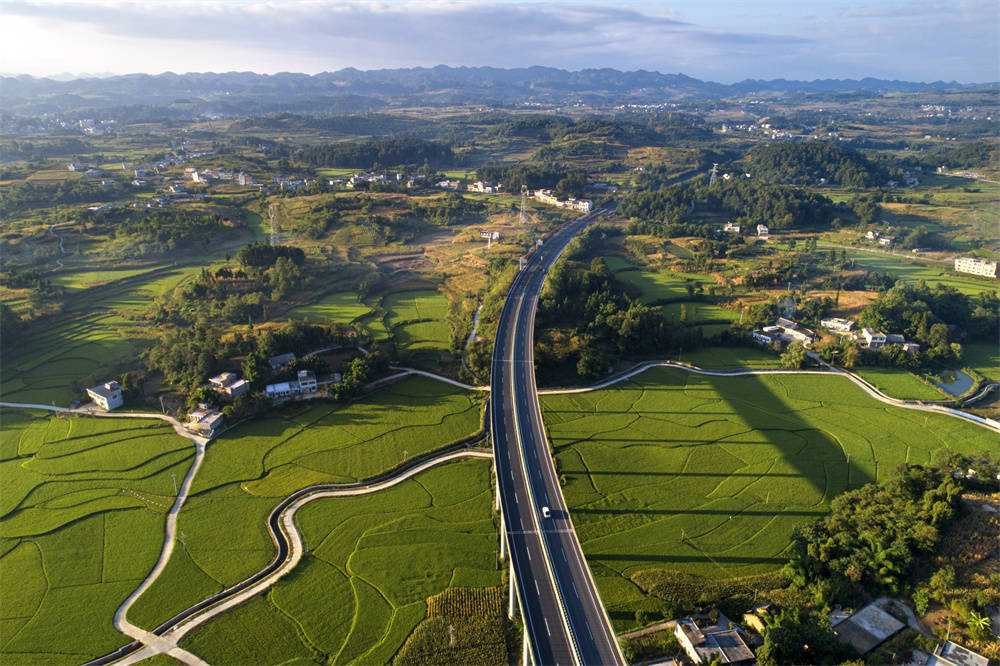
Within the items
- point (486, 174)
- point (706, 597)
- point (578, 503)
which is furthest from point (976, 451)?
point (486, 174)

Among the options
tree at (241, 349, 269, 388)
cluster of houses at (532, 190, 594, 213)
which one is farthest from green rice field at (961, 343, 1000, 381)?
tree at (241, 349, 269, 388)

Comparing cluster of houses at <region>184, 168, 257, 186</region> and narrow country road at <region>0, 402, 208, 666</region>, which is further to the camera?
cluster of houses at <region>184, 168, 257, 186</region>

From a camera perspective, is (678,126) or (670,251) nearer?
(670,251)

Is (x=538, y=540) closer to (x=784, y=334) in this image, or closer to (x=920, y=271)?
(x=784, y=334)

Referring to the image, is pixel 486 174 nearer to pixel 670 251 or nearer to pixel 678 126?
pixel 670 251

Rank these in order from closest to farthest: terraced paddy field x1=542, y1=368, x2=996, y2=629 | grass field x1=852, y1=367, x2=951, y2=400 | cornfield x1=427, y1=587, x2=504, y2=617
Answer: cornfield x1=427, y1=587, x2=504, y2=617 < terraced paddy field x1=542, y1=368, x2=996, y2=629 < grass field x1=852, y1=367, x2=951, y2=400

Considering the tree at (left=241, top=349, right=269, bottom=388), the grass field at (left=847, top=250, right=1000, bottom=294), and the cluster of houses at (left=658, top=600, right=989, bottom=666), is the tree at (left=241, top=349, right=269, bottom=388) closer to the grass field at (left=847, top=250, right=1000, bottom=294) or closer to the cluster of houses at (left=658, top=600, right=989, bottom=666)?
the cluster of houses at (left=658, top=600, right=989, bottom=666)
